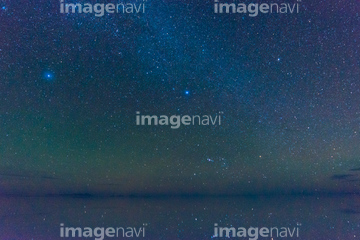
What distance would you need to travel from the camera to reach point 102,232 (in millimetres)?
3846

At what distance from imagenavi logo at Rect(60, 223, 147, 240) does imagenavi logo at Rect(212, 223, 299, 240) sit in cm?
86

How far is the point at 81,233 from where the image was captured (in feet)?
12.6

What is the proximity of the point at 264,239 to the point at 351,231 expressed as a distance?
44.0 inches

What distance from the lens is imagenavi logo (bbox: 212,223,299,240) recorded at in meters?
3.69

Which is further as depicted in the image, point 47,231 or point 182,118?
point 182,118

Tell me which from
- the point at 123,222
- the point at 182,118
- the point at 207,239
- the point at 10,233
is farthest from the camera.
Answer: the point at 182,118

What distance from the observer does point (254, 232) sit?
391 cm

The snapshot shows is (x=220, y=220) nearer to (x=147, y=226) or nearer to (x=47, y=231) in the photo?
(x=147, y=226)

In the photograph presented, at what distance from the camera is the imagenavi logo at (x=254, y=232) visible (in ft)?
12.1

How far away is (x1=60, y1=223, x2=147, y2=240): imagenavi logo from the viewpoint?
3.65 meters

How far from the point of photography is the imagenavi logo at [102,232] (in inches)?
144

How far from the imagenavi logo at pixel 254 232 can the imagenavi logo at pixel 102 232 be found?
0.86 metres

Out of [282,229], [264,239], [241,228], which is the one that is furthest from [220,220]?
[264,239]

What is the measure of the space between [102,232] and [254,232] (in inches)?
67.0
